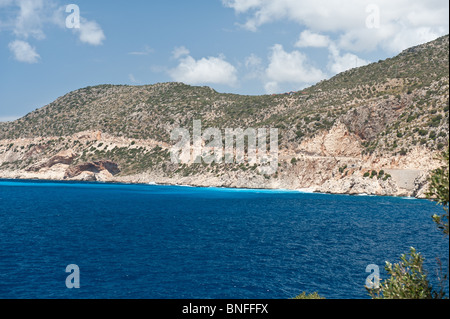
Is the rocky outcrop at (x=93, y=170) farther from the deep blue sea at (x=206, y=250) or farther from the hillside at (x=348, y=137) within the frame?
the deep blue sea at (x=206, y=250)

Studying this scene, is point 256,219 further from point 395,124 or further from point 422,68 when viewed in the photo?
point 422,68

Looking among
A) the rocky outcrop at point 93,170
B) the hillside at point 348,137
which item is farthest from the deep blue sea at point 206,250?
the rocky outcrop at point 93,170

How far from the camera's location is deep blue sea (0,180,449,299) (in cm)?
3045

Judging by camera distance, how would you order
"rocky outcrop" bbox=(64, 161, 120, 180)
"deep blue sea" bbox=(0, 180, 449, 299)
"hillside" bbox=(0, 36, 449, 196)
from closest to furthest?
"deep blue sea" bbox=(0, 180, 449, 299)
"hillside" bbox=(0, 36, 449, 196)
"rocky outcrop" bbox=(64, 161, 120, 180)

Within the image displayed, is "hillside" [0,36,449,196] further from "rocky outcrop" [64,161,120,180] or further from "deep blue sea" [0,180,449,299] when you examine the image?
"deep blue sea" [0,180,449,299]

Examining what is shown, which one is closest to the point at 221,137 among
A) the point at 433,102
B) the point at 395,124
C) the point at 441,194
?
the point at 395,124

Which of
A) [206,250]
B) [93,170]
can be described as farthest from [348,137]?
[93,170]

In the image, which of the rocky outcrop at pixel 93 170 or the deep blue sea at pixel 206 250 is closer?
the deep blue sea at pixel 206 250

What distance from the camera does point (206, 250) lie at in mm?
44031

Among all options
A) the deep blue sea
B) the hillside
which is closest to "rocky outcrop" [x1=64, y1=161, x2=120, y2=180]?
the hillside

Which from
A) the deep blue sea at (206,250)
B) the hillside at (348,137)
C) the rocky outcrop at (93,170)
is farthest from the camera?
the rocky outcrop at (93,170)

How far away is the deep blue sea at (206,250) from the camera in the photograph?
3045cm

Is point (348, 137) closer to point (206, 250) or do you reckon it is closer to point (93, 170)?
point (206, 250)

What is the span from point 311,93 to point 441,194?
17348 centimetres
